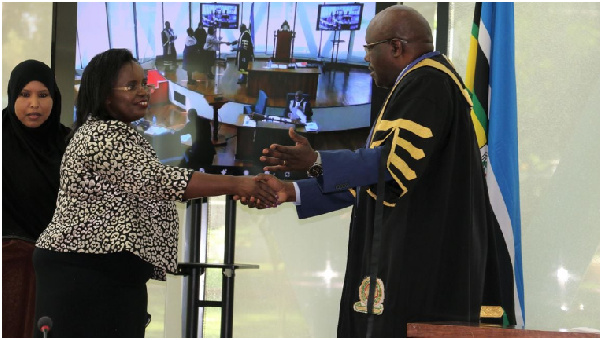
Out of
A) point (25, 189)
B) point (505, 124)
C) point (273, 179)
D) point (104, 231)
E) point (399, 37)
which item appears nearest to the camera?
point (104, 231)

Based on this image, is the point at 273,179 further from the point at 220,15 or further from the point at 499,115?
the point at 220,15

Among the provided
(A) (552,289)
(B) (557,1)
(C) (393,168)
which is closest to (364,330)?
(C) (393,168)

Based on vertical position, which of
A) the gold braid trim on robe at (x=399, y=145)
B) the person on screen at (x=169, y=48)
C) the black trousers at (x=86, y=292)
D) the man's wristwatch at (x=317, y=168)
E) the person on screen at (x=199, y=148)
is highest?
the person on screen at (x=169, y=48)

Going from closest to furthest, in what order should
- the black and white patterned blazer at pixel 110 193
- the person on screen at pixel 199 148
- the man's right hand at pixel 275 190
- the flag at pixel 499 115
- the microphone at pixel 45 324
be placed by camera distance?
the microphone at pixel 45 324 → the black and white patterned blazer at pixel 110 193 → the man's right hand at pixel 275 190 → the flag at pixel 499 115 → the person on screen at pixel 199 148

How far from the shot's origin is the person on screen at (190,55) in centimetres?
464

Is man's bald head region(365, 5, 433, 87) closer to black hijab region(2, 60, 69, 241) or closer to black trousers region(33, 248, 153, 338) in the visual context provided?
black trousers region(33, 248, 153, 338)

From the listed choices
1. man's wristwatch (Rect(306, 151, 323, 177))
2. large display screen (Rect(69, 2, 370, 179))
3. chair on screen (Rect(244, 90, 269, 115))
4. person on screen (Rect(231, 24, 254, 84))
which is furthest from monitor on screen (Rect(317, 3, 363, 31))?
man's wristwatch (Rect(306, 151, 323, 177))

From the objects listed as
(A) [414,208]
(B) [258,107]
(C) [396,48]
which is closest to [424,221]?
(A) [414,208]

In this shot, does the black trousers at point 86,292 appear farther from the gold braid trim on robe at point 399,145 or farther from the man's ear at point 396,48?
the man's ear at point 396,48

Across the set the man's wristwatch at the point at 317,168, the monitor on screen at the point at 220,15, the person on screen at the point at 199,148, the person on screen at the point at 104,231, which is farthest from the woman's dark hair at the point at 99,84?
the monitor on screen at the point at 220,15

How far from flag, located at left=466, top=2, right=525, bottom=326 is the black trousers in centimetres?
207

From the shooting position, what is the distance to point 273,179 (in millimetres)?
3373

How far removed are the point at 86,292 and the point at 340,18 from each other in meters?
2.49

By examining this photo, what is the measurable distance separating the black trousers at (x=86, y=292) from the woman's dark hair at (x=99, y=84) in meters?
0.52
